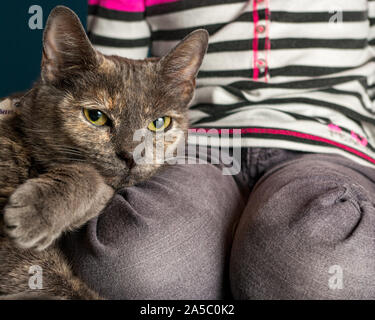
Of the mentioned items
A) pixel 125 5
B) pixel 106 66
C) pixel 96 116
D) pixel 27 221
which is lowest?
pixel 27 221

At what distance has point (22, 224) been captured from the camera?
64cm

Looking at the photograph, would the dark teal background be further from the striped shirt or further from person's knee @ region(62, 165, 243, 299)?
person's knee @ region(62, 165, 243, 299)

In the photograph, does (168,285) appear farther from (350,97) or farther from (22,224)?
(350,97)

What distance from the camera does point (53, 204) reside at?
0.69 metres

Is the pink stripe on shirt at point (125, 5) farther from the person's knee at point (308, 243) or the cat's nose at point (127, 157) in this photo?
the person's knee at point (308, 243)

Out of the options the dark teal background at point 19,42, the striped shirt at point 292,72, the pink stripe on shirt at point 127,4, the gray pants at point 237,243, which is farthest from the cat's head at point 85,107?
the dark teal background at point 19,42

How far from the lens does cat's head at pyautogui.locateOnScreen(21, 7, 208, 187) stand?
82 centimetres

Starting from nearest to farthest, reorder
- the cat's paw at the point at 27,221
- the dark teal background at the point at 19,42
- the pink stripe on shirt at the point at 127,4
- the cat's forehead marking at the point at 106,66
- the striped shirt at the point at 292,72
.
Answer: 1. the cat's paw at the point at 27,221
2. the cat's forehead marking at the point at 106,66
3. the striped shirt at the point at 292,72
4. the pink stripe on shirt at the point at 127,4
5. the dark teal background at the point at 19,42

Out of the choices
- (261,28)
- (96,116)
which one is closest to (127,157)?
(96,116)

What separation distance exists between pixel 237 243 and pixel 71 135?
446 mm

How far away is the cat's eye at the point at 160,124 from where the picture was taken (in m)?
0.92

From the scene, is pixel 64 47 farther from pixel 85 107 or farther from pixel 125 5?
pixel 125 5

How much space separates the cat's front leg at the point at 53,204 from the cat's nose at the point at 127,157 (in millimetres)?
65
